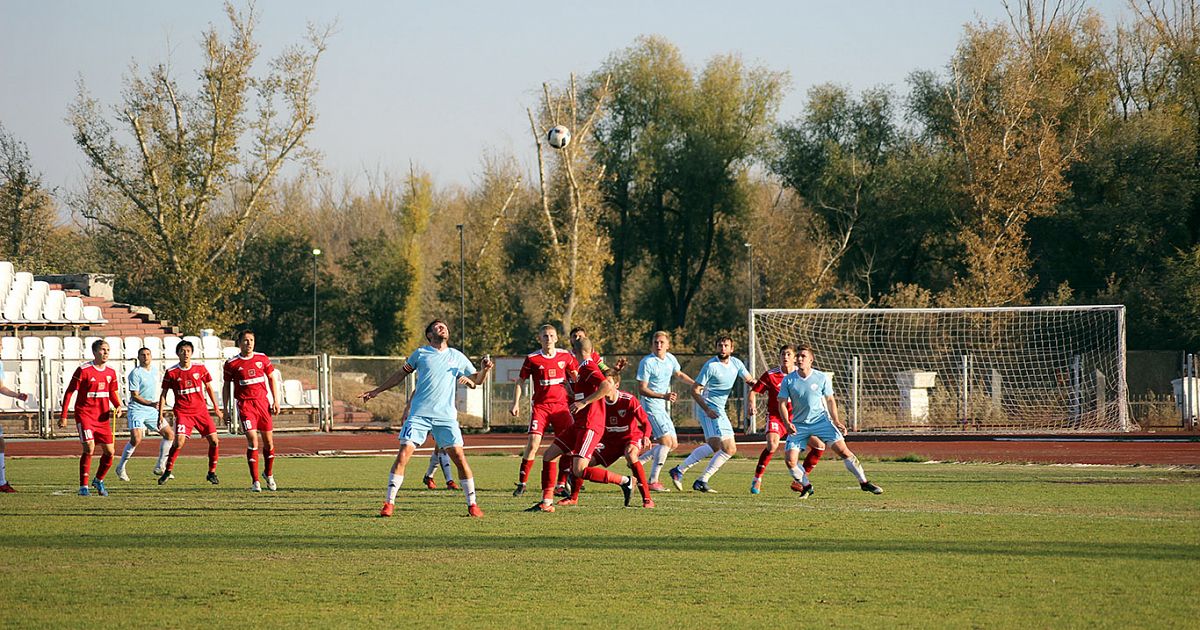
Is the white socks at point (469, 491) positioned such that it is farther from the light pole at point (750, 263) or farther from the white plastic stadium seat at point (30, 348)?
the light pole at point (750, 263)

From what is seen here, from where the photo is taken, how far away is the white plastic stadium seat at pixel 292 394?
3953cm

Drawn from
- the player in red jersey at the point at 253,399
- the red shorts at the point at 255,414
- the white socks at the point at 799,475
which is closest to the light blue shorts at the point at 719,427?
the white socks at the point at 799,475

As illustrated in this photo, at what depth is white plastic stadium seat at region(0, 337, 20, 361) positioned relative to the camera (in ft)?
117

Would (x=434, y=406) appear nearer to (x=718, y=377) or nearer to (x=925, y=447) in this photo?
(x=718, y=377)

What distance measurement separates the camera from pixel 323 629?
24.3 feet

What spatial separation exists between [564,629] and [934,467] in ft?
52.3

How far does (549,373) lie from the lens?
14.6 m

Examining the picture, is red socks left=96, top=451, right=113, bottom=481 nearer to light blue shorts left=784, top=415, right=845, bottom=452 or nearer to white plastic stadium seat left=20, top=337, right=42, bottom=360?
light blue shorts left=784, top=415, right=845, bottom=452

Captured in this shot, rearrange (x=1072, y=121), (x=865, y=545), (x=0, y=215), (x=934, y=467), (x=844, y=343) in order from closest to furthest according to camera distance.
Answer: (x=865, y=545) → (x=934, y=467) → (x=844, y=343) → (x=1072, y=121) → (x=0, y=215)

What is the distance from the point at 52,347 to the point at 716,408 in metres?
25.4

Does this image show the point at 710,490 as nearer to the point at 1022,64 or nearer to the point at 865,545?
the point at 865,545

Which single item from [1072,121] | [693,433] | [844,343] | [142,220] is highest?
[1072,121]

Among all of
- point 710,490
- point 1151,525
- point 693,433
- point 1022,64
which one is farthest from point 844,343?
point 1151,525

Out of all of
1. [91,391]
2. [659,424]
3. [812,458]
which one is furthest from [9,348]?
[812,458]
